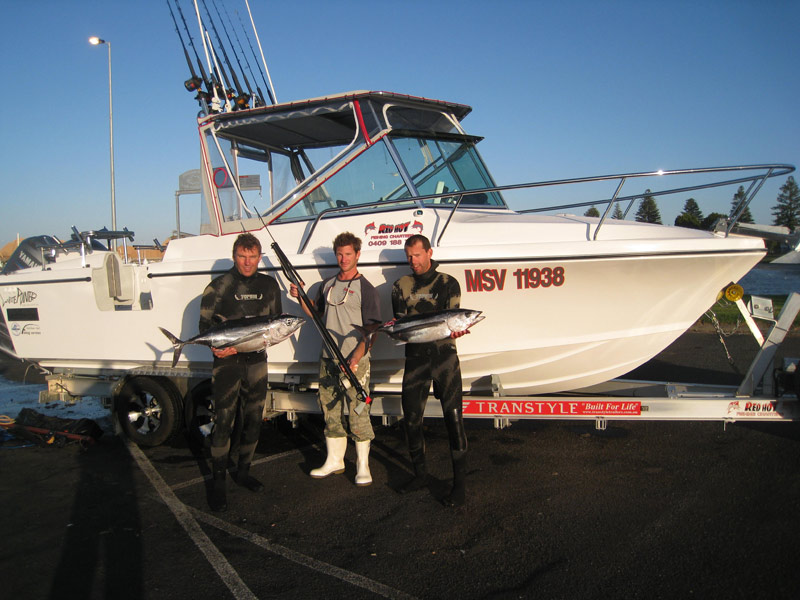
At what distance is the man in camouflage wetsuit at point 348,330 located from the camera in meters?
4.11

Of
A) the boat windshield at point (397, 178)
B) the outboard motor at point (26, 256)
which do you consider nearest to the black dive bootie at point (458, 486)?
the boat windshield at point (397, 178)

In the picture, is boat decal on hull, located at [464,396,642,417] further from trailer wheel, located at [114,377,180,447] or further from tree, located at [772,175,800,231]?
tree, located at [772,175,800,231]

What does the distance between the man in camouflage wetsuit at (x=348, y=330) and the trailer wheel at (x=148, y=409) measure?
2.04 meters

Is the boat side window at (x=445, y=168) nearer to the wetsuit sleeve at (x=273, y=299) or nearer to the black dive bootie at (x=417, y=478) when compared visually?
the wetsuit sleeve at (x=273, y=299)

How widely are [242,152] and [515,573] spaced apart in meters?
4.87

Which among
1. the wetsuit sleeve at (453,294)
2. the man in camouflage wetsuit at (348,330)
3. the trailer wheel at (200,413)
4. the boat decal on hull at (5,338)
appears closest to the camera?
the wetsuit sleeve at (453,294)

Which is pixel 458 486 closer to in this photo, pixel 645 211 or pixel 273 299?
pixel 273 299

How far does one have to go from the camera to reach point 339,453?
457cm

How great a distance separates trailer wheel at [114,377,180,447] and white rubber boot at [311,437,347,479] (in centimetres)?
186

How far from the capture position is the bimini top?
5.09m

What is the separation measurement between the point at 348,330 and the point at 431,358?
69 centimetres

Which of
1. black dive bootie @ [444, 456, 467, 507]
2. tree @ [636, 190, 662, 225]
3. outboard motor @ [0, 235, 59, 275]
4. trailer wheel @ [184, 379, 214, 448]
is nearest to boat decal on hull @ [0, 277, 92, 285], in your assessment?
outboard motor @ [0, 235, 59, 275]

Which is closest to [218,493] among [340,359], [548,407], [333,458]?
[333,458]

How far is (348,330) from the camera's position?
4.18 metres
